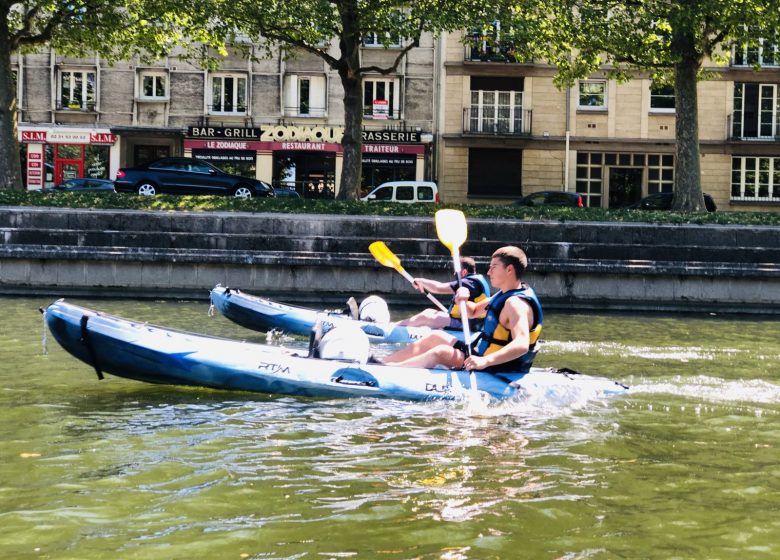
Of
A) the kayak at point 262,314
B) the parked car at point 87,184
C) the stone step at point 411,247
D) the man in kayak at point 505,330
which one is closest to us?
the man in kayak at point 505,330

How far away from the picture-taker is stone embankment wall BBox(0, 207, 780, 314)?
19.5m

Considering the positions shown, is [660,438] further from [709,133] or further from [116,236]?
[709,133]

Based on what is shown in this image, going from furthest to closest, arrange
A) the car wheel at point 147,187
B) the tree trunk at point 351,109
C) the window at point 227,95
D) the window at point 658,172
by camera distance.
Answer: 1. the window at point 658,172
2. the window at point 227,95
3. the car wheel at point 147,187
4. the tree trunk at point 351,109

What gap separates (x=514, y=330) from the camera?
9.15 meters

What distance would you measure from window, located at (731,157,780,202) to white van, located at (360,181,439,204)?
517 inches

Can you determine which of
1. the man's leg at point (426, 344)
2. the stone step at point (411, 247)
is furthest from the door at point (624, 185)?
the man's leg at point (426, 344)

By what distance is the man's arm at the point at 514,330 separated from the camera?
29.7 ft

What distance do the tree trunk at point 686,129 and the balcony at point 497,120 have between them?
48.5 feet

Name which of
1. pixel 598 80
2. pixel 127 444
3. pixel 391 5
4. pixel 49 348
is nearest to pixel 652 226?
pixel 391 5

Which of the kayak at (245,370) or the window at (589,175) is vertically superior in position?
the window at (589,175)

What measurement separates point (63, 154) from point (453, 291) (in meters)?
29.9

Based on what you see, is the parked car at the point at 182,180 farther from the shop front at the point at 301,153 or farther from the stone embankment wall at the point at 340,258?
the stone embankment wall at the point at 340,258

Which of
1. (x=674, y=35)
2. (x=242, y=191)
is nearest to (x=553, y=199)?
(x=674, y=35)

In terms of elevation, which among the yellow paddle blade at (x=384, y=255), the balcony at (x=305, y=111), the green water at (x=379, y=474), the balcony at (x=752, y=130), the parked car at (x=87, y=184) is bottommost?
the green water at (x=379, y=474)
